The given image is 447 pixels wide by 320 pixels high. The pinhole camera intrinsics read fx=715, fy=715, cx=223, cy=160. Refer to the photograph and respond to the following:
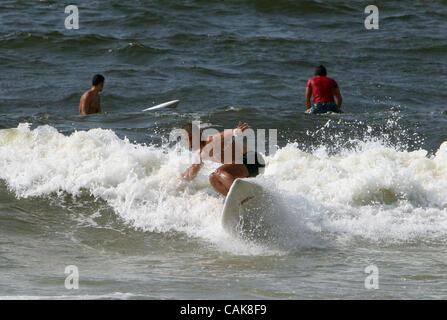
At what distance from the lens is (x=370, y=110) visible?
12836 millimetres

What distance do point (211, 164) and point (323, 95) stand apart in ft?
15.6

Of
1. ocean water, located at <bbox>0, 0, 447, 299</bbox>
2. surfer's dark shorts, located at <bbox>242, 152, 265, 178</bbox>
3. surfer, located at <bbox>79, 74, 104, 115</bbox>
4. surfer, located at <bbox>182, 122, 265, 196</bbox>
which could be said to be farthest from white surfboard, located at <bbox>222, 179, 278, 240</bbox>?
surfer, located at <bbox>79, 74, 104, 115</bbox>

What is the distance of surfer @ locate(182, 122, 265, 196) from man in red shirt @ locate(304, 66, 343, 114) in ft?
16.6

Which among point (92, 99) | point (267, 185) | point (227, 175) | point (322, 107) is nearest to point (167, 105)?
point (92, 99)

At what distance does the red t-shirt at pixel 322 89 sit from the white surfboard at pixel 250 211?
571 cm

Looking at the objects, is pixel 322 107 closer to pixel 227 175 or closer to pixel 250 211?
pixel 227 175

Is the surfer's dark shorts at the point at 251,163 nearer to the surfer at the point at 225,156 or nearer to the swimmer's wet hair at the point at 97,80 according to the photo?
the surfer at the point at 225,156

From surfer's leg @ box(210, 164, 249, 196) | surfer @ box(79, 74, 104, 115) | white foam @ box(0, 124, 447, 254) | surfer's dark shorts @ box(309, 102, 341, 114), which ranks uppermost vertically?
surfer @ box(79, 74, 104, 115)

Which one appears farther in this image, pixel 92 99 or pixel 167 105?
pixel 167 105

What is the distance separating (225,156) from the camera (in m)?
7.18

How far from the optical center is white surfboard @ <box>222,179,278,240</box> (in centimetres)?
669

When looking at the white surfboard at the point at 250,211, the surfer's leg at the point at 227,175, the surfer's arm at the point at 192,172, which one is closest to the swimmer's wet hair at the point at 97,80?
the surfer's arm at the point at 192,172

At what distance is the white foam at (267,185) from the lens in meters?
7.25

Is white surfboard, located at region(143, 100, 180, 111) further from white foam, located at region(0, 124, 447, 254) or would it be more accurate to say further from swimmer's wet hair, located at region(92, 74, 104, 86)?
white foam, located at region(0, 124, 447, 254)
